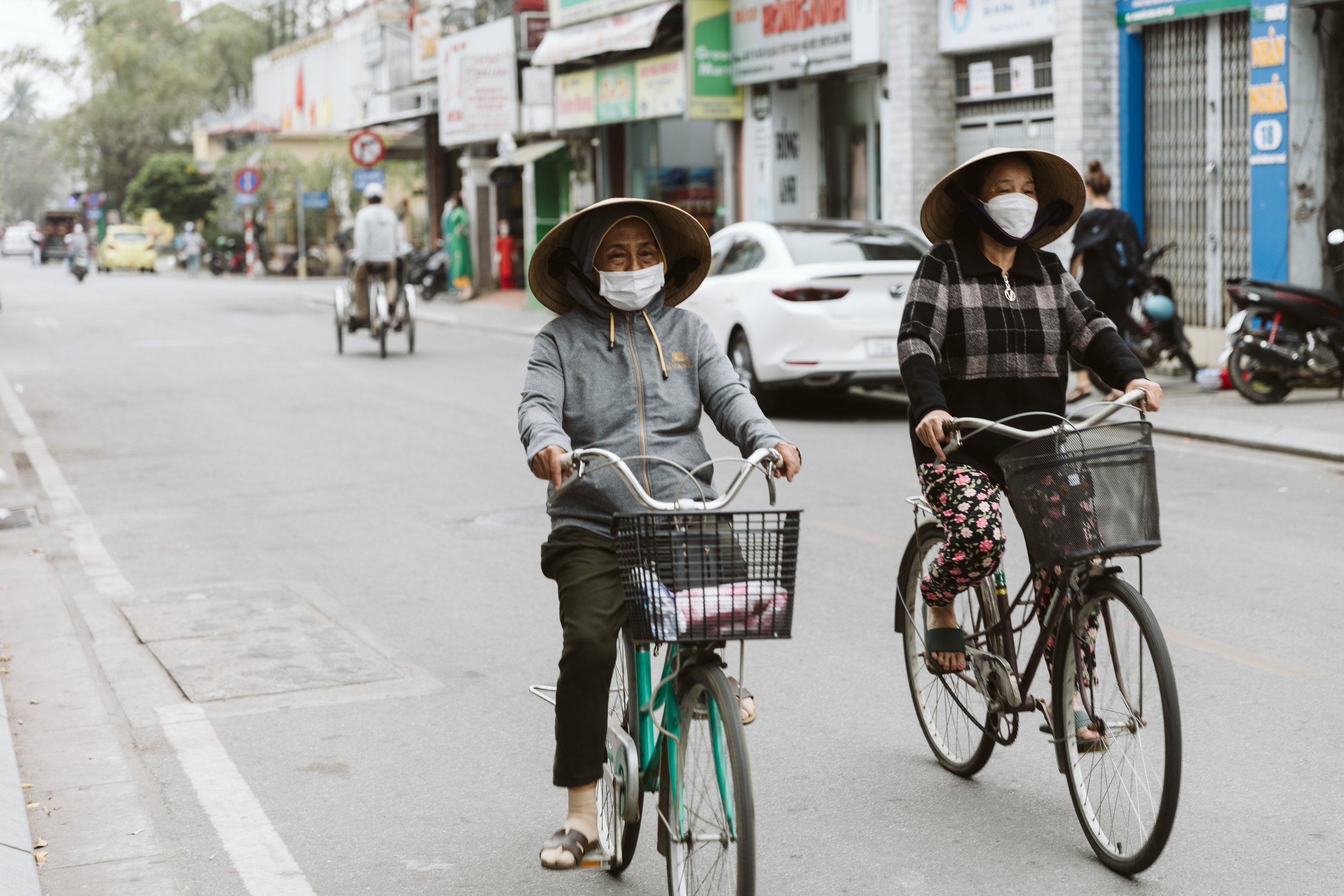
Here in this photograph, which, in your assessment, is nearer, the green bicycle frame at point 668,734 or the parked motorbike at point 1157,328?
the green bicycle frame at point 668,734

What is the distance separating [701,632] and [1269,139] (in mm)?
13082

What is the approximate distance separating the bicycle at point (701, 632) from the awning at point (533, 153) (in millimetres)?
28287

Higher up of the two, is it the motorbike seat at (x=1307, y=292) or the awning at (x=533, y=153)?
the awning at (x=533, y=153)

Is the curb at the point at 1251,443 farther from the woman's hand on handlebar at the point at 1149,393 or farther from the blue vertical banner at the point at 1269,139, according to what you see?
the woman's hand on handlebar at the point at 1149,393

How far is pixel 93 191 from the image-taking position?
3231 inches

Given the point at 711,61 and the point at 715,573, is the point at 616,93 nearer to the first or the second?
the point at 711,61

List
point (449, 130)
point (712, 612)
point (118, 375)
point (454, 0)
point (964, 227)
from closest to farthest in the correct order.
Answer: point (712, 612) < point (964, 227) < point (118, 375) < point (449, 130) < point (454, 0)

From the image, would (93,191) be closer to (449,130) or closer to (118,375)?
(449,130)

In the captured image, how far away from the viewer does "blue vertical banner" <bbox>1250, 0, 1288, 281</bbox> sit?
15086mm

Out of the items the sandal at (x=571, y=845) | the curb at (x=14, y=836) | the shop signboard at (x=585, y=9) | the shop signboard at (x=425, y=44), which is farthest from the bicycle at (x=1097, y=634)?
the shop signboard at (x=425, y=44)

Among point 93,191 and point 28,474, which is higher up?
point 93,191

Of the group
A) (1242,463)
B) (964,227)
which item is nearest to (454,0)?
(1242,463)

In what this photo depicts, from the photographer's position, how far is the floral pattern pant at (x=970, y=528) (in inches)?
181

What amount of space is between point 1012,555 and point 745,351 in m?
6.26
